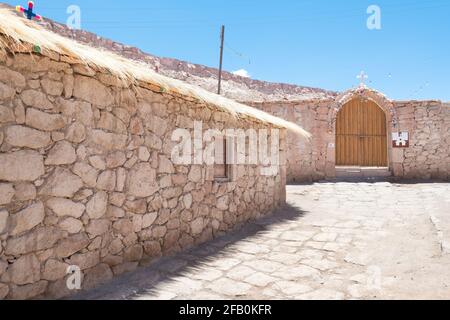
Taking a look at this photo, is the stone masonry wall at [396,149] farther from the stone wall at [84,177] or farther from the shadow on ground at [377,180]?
the stone wall at [84,177]

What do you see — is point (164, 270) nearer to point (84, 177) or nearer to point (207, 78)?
point (84, 177)

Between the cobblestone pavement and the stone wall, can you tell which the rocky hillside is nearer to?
the cobblestone pavement

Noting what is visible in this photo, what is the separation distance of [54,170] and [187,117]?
205 centimetres

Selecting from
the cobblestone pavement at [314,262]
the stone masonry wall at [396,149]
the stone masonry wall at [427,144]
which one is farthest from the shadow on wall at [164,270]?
the stone masonry wall at [427,144]

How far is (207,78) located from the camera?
24.7 meters

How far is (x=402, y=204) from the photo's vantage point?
7445 mm

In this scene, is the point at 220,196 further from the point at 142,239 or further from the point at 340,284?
the point at 340,284

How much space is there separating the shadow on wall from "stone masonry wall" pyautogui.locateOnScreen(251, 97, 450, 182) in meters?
6.43

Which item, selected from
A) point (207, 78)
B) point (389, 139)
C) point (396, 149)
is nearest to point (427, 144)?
point (396, 149)

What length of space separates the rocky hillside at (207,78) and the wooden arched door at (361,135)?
7.31m

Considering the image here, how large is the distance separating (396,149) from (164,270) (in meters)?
10.5

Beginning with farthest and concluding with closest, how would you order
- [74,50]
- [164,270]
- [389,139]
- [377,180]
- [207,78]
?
[207,78]
[389,139]
[377,180]
[164,270]
[74,50]

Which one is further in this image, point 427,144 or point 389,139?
point 389,139

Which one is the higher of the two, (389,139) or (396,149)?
(389,139)
